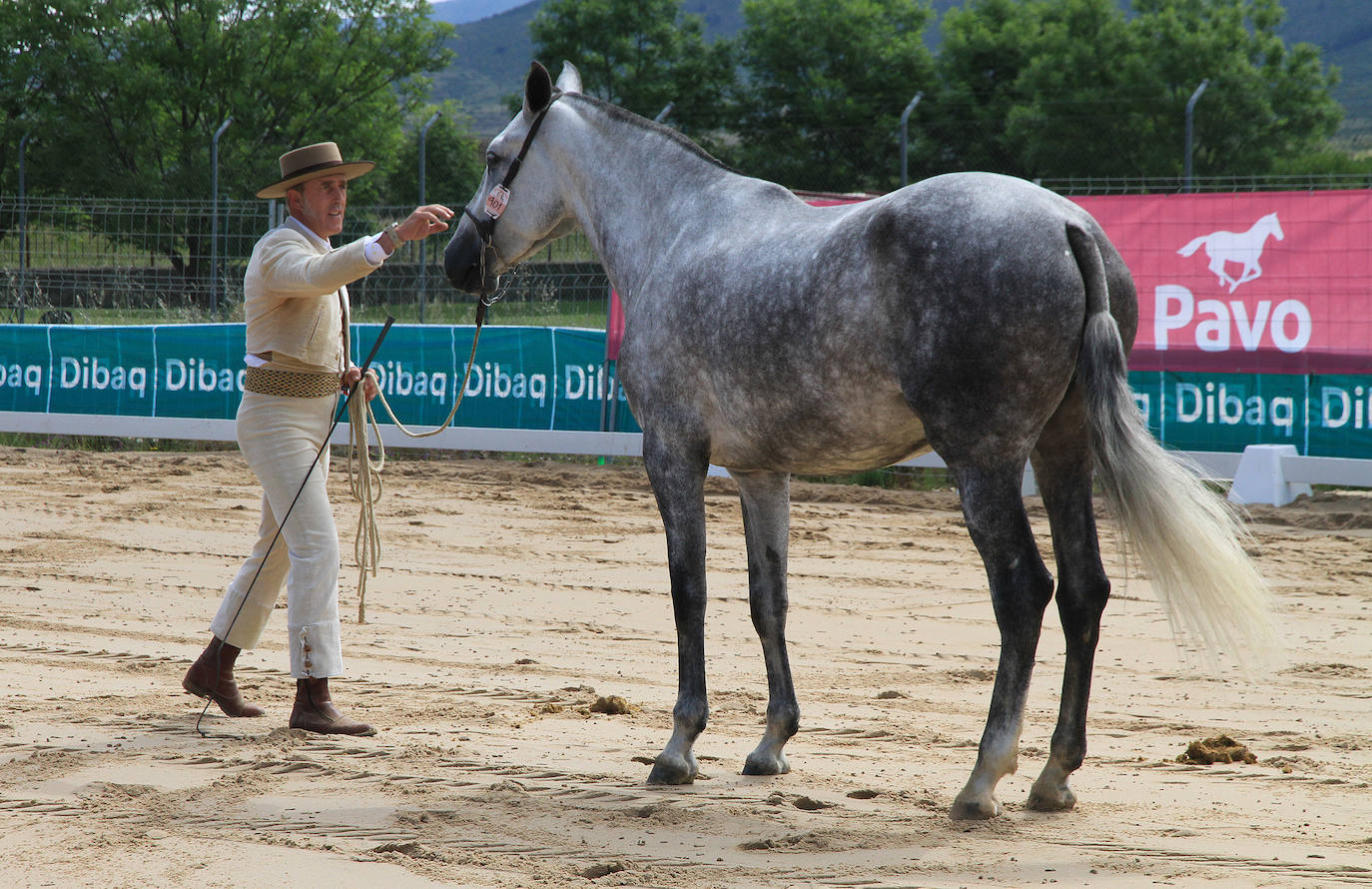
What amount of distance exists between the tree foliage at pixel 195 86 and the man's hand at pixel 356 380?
27771mm

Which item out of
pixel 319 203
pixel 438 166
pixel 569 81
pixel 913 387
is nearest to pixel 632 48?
pixel 438 166

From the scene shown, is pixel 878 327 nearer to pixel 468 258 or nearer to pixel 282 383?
pixel 468 258

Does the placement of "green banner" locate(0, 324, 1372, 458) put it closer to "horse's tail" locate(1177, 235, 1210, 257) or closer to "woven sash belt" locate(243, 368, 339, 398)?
"horse's tail" locate(1177, 235, 1210, 257)

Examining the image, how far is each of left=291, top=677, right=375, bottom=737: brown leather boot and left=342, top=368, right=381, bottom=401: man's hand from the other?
44.0 inches

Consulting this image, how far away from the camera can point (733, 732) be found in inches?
192

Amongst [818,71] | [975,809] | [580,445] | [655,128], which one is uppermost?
[818,71]

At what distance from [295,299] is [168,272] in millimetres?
11234

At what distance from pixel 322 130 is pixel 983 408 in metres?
35.5

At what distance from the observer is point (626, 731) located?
192 inches

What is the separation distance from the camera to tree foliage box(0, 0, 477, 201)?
3262 cm

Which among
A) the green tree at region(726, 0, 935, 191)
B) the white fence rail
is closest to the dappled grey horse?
the white fence rail

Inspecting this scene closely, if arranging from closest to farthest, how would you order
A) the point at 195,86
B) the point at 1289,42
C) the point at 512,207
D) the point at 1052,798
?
the point at 1052,798 → the point at 512,207 → the point at 195,86 → the point at 1289,42

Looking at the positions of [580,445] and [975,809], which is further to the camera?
[580,445]

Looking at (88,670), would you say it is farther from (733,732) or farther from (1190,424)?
(1190,424)
